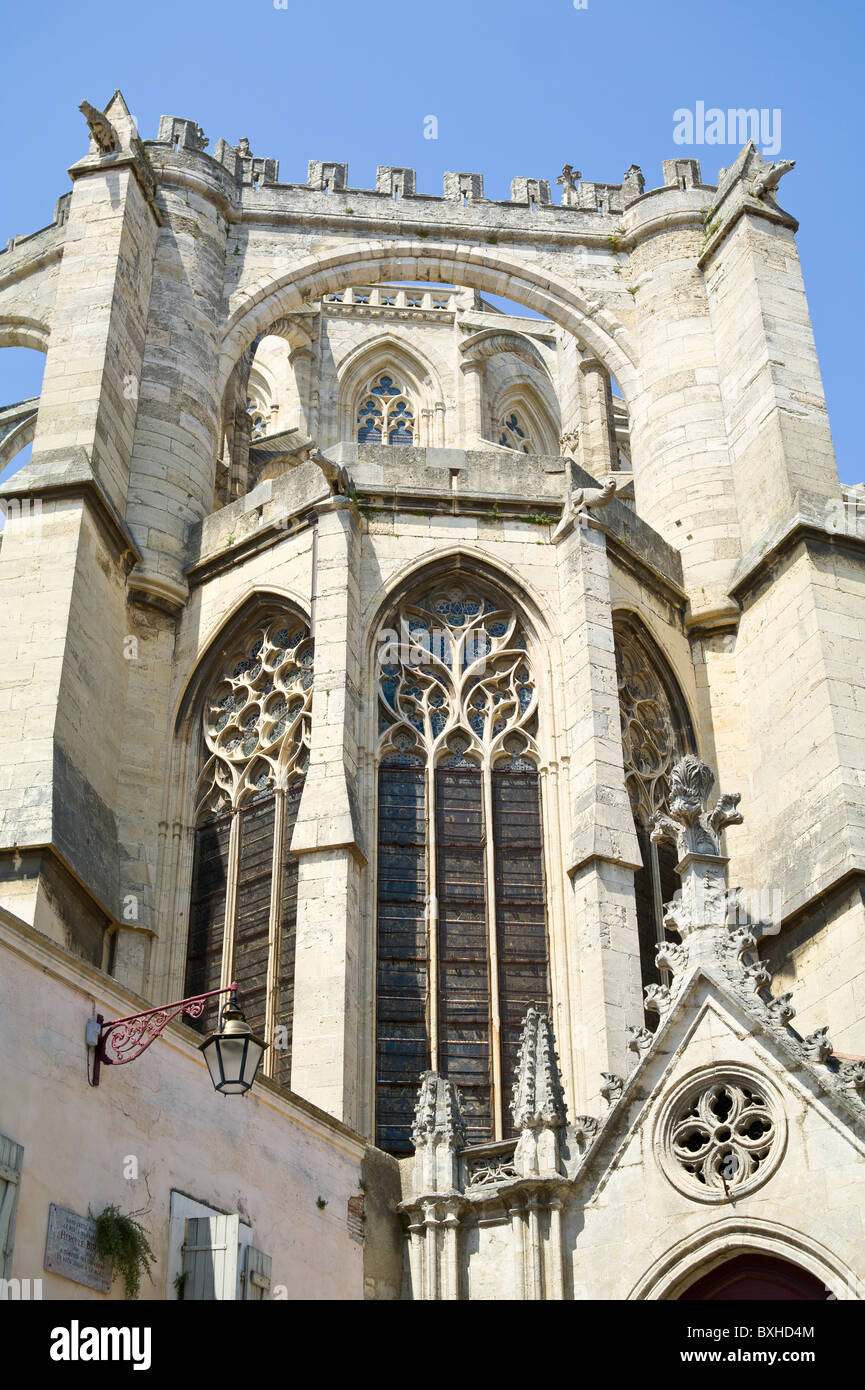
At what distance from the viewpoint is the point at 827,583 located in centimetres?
1748

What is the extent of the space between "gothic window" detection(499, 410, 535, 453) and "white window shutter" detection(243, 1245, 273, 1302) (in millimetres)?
20495

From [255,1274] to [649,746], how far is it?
28.5 feet

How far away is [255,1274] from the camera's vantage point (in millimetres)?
10430

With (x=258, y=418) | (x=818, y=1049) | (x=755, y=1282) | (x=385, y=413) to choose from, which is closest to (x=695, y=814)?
(x=818, y=1049)

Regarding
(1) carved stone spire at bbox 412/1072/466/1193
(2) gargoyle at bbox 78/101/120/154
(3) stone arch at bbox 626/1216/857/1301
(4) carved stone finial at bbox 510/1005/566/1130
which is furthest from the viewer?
(2) gargoyle at bbox 78/101/120/154

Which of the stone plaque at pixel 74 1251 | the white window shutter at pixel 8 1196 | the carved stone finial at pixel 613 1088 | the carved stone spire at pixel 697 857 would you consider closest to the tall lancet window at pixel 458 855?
the carved stone finial at pixel 613 1088

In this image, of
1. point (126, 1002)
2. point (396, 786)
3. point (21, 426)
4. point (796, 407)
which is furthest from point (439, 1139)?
point (21, 426)

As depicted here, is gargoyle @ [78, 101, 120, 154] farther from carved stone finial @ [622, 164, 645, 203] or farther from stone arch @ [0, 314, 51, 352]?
carved stone finial @ [622, 164, 645, 203]

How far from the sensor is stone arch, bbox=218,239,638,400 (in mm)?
21609

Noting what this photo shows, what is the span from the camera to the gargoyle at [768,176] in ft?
68.4

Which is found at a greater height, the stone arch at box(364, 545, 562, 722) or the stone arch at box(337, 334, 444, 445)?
the stone arch at box(337, 334, 444, 445)

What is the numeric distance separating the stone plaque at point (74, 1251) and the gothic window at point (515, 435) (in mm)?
21605

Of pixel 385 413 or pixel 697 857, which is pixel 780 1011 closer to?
pixel 697 857

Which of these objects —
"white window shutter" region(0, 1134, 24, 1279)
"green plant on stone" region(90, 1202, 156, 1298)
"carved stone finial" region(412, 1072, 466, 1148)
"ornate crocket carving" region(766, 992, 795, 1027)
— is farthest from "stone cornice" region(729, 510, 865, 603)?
"white window shutter" region(0, 1134, 24, 1279)
